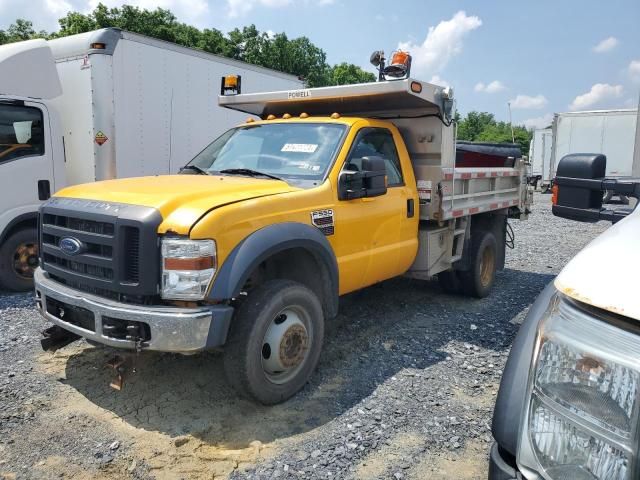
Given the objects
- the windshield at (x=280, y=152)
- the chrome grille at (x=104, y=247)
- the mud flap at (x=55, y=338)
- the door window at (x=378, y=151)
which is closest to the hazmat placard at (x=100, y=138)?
the windshield at (x=280, y=152)

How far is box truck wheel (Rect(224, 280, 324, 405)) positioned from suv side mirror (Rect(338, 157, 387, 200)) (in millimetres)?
915

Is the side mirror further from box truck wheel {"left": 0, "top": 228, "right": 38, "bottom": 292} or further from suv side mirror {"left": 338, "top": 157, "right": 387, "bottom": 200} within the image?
A: box truck wheel {"left": 0, "top": 228, "right": 38, "bottom": 292}

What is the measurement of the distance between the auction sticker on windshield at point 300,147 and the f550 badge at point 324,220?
706 mm

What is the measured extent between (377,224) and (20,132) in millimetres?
4639

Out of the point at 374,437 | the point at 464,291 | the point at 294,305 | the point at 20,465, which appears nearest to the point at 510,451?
the point at 374,437

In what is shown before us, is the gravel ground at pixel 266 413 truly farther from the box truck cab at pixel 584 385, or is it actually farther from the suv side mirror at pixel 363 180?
the box truck cab at pixel 584 385

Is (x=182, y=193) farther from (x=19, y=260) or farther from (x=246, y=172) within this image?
(x=19, y=260)

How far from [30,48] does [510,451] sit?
24.0 feet

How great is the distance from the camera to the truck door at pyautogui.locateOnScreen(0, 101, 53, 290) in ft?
20.8

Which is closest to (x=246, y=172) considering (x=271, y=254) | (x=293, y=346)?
(x=271, y=254)

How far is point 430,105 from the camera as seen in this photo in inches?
207

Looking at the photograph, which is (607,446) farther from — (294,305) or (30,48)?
(30,48)

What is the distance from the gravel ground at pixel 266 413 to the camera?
3152 millimetres

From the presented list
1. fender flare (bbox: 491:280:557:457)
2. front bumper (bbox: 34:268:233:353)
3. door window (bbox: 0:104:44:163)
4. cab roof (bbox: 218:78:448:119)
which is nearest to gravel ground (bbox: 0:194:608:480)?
front bumper (bbox: 34:268:233:353)
